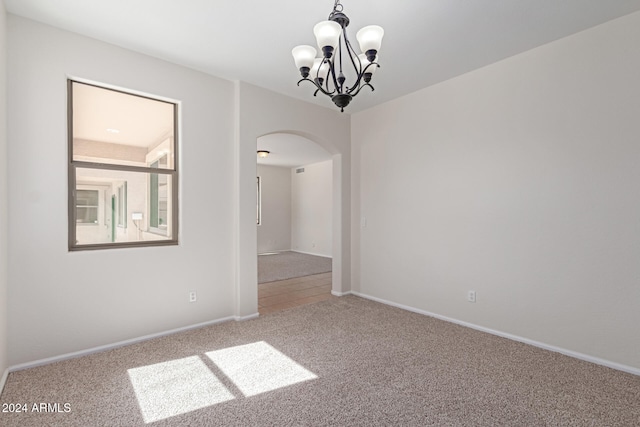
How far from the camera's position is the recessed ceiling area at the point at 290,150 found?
241 inches

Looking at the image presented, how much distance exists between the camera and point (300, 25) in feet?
8.21

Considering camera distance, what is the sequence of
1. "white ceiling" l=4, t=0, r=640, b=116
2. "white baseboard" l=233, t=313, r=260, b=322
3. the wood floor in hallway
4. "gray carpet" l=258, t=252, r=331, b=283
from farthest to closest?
"gray carpet" l=258, t=252, r=331, b=283 < the wood floor in hallway < "white baseboard" l=233, t=313, r=260, b=322 < "white ceiling" l=4, t=0, r=640, b=116

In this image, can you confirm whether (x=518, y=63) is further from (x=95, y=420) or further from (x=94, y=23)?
(x=95, y=420)

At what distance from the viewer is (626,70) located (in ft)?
7.95

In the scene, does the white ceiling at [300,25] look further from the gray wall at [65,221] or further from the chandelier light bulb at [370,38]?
the chandelier light bulb at [370,38]

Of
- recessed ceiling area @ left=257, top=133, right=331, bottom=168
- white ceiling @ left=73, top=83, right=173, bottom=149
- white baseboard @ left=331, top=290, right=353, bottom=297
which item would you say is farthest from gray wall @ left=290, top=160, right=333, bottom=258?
white ceiling @ left=73, top=83, right=173, bottom=149

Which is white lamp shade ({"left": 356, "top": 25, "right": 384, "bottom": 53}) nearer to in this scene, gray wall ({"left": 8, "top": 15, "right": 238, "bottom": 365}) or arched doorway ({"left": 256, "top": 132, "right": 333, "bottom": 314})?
gray wall ({"left": 8, "top": 15, "right": 238, "bottom": 365})

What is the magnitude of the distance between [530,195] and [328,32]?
2346 millimetres

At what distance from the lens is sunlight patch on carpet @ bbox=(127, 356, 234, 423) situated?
6.42ft

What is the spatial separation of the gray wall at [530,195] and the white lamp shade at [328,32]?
2.13m

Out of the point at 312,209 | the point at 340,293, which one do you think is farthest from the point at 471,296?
the point at 312,209

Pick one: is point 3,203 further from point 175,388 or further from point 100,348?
point 175,388

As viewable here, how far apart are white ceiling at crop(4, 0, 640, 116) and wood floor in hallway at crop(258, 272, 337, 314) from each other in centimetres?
281

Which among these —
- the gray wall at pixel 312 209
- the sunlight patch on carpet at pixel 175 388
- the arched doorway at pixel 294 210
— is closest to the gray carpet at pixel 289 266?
the arched doorway at pixel 294 210
